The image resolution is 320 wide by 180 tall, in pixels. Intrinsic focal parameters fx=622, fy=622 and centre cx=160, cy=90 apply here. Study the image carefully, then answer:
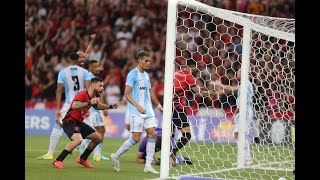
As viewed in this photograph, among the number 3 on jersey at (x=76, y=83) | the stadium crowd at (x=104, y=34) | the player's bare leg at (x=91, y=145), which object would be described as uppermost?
the stadium crowd at (x=104, y=34)

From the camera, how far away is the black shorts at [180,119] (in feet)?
27.2

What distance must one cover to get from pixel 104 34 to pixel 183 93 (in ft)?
30.7

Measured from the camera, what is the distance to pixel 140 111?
7246mm

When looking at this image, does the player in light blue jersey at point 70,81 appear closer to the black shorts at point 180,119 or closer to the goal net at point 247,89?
the black shorts at point 180,119

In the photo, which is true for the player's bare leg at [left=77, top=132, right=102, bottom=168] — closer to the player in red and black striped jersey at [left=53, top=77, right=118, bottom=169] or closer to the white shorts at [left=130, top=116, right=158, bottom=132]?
the player in red and black striped jersey at [left=53, top=77, right=118, bottom=169]

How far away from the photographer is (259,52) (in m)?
9.04

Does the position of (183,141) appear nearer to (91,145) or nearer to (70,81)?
(91,145)

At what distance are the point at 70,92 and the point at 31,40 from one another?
29.9 feet

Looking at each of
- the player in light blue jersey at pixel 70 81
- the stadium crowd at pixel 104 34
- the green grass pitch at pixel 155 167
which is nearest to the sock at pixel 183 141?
the green grass pitch at pixel 155 167

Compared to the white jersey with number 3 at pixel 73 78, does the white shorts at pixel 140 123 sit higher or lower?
lower

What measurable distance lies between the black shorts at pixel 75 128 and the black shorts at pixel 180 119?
121 centimetres

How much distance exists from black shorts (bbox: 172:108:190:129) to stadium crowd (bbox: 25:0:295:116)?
6.75 meters
